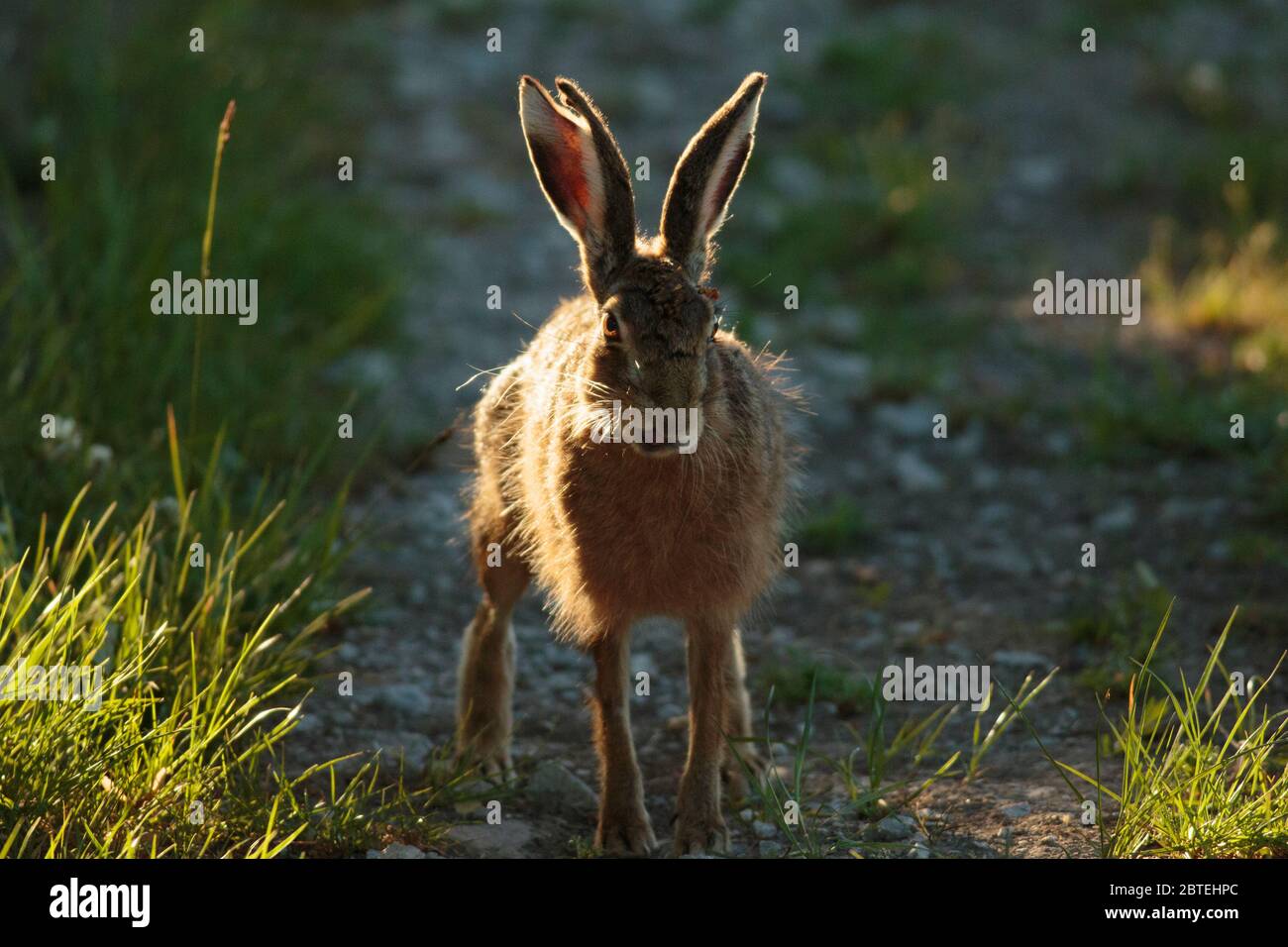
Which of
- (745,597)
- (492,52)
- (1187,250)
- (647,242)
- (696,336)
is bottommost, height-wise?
(745,597)

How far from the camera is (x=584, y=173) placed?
16.6 ft

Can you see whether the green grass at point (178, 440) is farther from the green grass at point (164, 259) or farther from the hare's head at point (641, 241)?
the hare's head at point (641, 241)

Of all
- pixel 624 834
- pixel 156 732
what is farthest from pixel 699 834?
pixel 156 732

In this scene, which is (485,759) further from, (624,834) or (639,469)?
(639,469)

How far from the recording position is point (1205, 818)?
14.4 feet

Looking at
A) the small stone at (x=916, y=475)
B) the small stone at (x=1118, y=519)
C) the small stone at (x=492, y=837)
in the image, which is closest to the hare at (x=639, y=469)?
the small stone at (x=492, y=837)

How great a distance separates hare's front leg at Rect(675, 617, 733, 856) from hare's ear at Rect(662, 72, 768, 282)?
1186 millimetres

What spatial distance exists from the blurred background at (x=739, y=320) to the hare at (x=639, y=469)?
40 centimetres

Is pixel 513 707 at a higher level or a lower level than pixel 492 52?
lower

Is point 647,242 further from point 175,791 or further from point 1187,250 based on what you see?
point 1187,250

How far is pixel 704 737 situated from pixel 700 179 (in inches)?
71.3
